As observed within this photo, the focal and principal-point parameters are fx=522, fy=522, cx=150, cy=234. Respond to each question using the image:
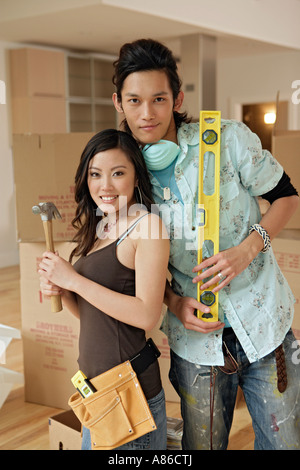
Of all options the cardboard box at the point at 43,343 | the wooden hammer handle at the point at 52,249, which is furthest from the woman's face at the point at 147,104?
the cardboard box at the point at 43,343

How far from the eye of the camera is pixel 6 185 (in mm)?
6285

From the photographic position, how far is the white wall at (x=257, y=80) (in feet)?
26.7

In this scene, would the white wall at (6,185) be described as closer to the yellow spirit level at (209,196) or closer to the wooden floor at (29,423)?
the wooden floor at (29,423)

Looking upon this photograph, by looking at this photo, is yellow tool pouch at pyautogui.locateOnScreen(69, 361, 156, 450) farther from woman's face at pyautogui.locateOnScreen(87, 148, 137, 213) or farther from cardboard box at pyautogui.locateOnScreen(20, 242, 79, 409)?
cardboard box at pyautogui.locateOnScreen(20, 242, 79, 409)

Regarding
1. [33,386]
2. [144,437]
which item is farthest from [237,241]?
[33,386]

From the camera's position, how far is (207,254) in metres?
1.25

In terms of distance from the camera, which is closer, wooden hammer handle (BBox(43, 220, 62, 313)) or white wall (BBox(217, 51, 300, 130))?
wooden hammer handle (BBox(43, 220, 62, 313))

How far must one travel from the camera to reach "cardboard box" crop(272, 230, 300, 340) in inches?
88.2

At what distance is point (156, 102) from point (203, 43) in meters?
5.59

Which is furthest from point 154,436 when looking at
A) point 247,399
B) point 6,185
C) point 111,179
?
point 6,185

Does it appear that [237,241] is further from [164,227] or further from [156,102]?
[156,102]

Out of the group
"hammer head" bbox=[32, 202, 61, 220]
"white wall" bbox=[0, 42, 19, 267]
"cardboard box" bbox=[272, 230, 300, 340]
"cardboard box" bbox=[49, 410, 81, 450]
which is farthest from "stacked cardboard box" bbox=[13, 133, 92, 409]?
"white wall" bbox=[0, 42, 19, 267]

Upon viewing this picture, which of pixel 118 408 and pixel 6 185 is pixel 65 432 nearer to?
pixel 118 408

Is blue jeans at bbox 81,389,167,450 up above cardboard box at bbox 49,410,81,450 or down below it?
above
